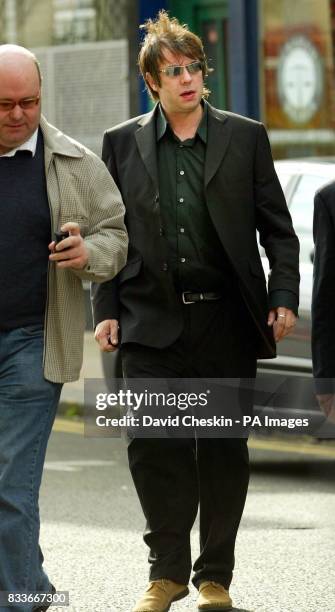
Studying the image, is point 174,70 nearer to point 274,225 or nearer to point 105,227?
point 274,225

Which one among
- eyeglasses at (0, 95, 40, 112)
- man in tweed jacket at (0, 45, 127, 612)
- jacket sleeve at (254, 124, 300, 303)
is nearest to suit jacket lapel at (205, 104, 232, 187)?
jacket sleeve at (254, 124, 300, 303)

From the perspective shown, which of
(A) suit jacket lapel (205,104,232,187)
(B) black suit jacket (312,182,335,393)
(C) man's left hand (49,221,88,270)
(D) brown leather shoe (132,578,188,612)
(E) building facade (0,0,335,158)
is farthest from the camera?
(E) building facade (0,0,335,158)

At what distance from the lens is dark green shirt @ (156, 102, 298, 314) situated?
5.85 meters

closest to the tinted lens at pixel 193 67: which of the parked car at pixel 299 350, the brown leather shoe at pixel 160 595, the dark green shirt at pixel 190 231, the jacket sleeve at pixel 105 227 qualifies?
the dark green shirt at pixel 190 231

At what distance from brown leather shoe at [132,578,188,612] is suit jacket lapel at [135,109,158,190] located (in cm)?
141

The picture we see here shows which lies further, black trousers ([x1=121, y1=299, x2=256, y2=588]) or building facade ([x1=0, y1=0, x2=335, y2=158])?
building facade ([x1=0, y1=0, x2=335, y2=158])

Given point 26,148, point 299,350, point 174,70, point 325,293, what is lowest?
point 299,350

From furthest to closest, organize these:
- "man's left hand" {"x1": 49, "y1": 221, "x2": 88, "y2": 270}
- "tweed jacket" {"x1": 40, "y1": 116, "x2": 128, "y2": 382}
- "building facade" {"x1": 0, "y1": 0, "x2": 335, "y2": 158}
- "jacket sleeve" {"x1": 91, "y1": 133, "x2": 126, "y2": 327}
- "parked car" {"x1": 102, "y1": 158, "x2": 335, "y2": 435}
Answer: "building facade" {"x1": 0, "y1": 0, "x2": 335, "y2": 158}
"parked car" {"x1": 102, "y1": 158, "x2": 335, "y2": 435}
"jacket sleeve" {"x1": 91, "y1": 133, "x2": 126, "y2": 327}
"tweed jacket" {"x1": 40, "y1": 116, "x2": 128, "y2": 382}
"man's left hand" {"x1": 49, "y1": 221, "x2": 88, "y2": 270}

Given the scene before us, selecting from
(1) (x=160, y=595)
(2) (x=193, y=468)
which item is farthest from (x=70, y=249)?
(1) (x=160, y=595)

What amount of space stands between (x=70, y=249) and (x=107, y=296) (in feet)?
3.47

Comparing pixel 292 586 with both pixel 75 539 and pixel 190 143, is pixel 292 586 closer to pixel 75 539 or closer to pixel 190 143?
pixel 75 539

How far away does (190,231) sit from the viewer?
19.2ft

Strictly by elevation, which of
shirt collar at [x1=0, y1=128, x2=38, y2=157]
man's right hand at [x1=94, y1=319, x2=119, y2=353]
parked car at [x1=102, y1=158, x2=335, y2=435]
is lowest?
parked car at [x1=102, y1=158, x2=335, y2=435]

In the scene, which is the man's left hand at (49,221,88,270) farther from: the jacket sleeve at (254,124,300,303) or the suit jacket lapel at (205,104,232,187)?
the jacket sleeve at (254,124,300,303)
